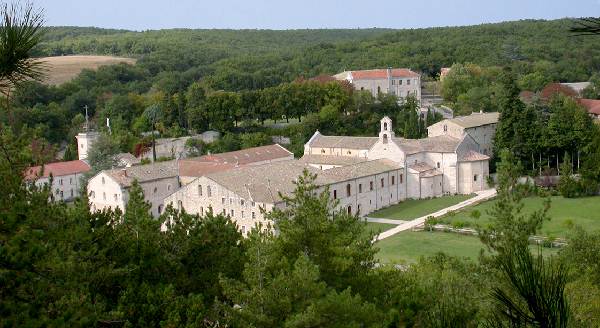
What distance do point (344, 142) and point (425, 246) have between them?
16.1 m

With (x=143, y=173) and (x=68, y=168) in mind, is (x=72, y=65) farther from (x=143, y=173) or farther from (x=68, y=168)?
(x=143, y=173)

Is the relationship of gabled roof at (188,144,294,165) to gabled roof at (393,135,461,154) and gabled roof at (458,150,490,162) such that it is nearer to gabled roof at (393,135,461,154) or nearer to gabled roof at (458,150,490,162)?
gabled roof at (393,135,461,154)

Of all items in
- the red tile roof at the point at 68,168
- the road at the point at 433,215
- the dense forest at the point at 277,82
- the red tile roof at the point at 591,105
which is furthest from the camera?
the red tile roof at the point at 591,105

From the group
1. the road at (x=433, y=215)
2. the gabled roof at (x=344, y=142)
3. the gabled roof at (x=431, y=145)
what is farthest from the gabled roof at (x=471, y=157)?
the gabled roof at (x=344, y=142)

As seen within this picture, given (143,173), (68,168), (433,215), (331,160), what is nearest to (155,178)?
(143,173)

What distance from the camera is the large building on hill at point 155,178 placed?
3756 cm

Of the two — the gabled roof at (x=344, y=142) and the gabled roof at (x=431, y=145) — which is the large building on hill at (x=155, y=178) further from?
the gabled roof at (x=431, y=145)

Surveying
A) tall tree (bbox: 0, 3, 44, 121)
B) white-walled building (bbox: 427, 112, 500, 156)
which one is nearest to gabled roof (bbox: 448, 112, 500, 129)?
white-walled building (bbox: 427, 112, 500, 156)

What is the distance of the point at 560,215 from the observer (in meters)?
35.0

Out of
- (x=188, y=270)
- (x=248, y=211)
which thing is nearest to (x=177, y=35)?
(x=248, y=211)

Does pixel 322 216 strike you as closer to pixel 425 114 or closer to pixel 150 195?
pixel 150 195

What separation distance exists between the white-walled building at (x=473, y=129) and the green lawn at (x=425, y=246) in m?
13.3

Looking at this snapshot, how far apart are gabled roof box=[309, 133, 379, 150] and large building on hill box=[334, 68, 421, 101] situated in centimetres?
2293

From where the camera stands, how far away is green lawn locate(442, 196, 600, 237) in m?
32.2
